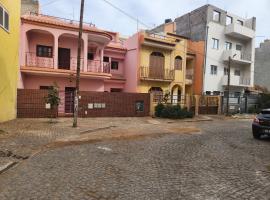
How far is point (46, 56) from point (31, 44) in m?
1.44

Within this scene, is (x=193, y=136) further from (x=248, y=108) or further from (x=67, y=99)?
(x=248, y=108)

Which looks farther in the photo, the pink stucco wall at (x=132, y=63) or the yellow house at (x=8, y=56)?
the pink stucco wall at (x=132, y=63)

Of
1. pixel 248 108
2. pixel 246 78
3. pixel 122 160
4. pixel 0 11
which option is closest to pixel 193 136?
pixel 122 160

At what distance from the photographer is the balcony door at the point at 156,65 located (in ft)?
100

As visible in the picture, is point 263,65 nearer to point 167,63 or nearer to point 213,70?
point 213,70

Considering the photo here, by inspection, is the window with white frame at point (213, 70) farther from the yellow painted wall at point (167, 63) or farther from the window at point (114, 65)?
the window at point (114, 65)

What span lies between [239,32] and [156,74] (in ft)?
44.1

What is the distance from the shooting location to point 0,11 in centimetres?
1608

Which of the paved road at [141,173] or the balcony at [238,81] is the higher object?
the balcony at [238,81]

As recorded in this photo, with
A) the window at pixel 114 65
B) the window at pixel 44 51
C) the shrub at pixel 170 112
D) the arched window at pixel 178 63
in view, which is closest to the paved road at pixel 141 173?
the shrub at pixel 170 112

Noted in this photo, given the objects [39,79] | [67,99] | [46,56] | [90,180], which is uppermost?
[46,56]

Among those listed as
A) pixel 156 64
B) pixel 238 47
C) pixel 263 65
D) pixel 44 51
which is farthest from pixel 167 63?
pixel 263 65

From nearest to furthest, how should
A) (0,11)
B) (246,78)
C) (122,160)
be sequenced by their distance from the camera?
(122,160) < (0,11) < (246,78)

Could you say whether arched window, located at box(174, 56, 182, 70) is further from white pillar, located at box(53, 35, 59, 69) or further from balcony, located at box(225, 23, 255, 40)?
white pillar, located at box(53, 35, 59, 69)
